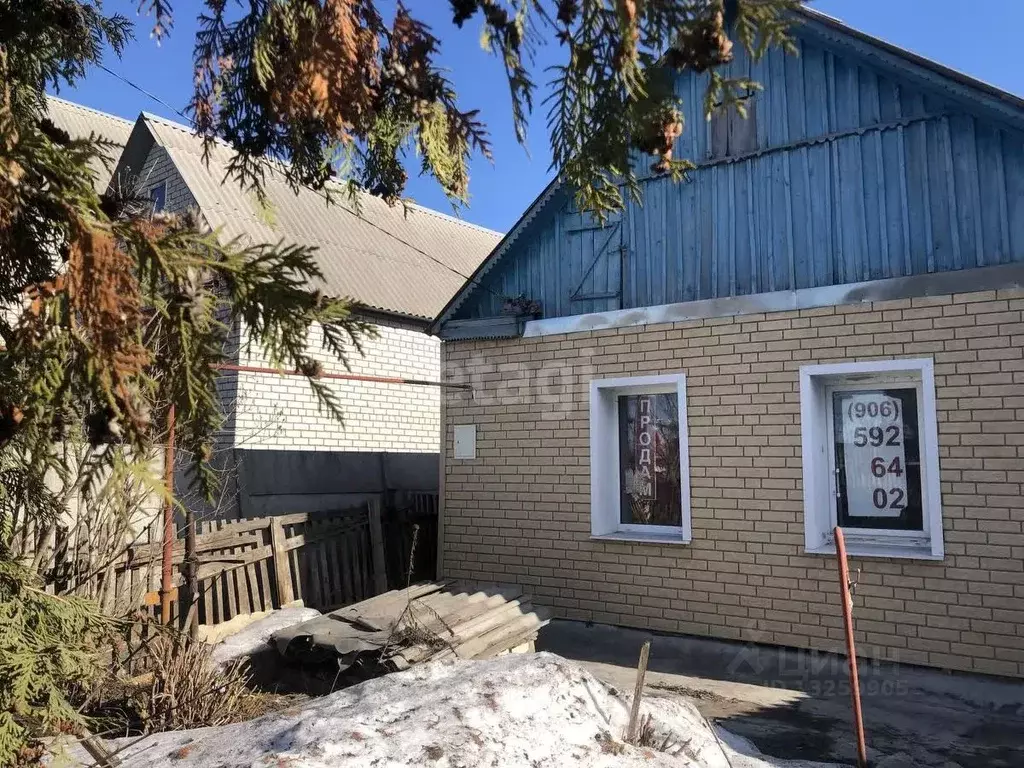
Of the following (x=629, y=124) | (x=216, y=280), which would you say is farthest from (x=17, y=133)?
(x=629, y=124)

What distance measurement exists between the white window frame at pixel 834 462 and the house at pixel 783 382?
2 centimetres

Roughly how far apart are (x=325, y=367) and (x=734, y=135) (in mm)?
5117

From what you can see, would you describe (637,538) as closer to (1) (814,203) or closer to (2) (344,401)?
(1) (814,203)

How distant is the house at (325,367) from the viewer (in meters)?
9.34

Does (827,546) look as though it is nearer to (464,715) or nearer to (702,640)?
(702,640)

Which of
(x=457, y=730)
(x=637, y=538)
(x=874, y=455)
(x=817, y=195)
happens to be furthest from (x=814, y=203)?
(x=457, y=730)

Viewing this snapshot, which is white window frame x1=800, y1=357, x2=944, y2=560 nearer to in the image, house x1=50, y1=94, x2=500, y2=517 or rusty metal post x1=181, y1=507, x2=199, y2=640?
house x1=50, y1=94, x2=500, y2=517

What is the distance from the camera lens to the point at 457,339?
8156 millimetres

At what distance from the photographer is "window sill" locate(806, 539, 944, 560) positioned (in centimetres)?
555

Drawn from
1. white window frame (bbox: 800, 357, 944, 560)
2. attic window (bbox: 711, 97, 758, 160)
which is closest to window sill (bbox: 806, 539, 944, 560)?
white window frame (bbox: 800, 357, 944, 560)

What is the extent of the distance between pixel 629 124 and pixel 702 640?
5214 mm

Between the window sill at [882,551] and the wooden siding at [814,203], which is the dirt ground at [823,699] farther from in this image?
the wooden siding at [814,203]

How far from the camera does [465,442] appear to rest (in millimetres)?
8031

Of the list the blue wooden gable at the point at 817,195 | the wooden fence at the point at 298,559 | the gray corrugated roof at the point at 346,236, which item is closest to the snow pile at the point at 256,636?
the wooden fence at the point at 298,559
